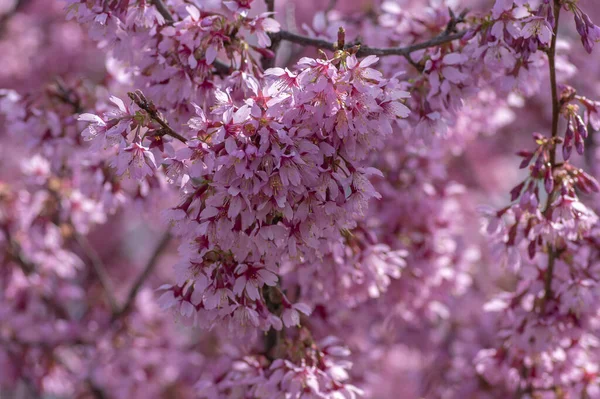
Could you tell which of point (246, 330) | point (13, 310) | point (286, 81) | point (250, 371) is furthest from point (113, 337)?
point (286, 81)

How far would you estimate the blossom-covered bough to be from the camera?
138 centimetres

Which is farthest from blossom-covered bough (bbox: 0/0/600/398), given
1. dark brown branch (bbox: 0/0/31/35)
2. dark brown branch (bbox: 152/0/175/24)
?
dark brown branch (bbox: 0/0/31/35)

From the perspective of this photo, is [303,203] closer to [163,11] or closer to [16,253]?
[163,11]

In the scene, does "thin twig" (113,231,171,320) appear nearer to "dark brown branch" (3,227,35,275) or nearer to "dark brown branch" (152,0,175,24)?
"dark brown branch" (3,227,35,275)

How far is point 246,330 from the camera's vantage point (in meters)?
1.57

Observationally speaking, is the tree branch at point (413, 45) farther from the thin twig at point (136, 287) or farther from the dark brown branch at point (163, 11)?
the thin twig at point (136, 287)

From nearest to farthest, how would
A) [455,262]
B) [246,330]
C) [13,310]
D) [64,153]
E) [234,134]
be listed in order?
1. [234,134]
2. [246,330]
3. [64,153]
4. [455,262]
5. [13,310]

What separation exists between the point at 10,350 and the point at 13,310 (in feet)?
0.68

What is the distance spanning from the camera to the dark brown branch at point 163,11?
5.44ft

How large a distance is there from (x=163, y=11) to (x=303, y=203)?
659mm

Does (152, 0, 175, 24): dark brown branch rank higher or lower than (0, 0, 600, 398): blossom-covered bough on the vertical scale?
higher

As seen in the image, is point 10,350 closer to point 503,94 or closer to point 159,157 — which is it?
point 159,157

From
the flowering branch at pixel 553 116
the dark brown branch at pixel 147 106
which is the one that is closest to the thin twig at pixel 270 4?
the dark brown branch at pixel 147 106

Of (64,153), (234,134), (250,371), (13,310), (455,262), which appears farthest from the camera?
(13,310)
